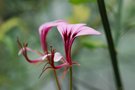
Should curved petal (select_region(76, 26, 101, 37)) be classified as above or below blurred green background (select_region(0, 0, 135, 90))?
below

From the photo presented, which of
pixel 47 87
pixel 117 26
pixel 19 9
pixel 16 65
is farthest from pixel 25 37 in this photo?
pixel 117 26

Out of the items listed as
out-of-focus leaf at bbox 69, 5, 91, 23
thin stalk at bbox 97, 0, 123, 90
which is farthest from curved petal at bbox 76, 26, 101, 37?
out-of-focus leaf at bbox 69, 5, 91, 23

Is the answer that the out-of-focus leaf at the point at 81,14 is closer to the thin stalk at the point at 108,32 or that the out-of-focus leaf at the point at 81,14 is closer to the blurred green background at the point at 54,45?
the blurred green background at the point at 54,45

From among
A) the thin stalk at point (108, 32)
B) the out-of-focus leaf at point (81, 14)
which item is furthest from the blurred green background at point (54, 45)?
the thin stalk at point (108, 32)

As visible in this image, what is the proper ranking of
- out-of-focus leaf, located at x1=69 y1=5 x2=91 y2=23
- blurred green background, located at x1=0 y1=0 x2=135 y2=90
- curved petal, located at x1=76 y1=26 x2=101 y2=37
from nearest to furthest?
1. curved petal, located at x1=76 y1=26 x2=101 y2=37
2. out-of-focus leaf, located at x1=69 y1=5 x2=91 y2=23
3. blurred green background, located at x1=0 y1=0 x2=135 y2=90

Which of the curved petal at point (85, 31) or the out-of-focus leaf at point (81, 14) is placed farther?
the out-of-focus leaf at point (81, 14)

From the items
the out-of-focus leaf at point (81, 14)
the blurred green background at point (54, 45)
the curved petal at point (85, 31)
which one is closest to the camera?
the curved petal at point (85, 31)

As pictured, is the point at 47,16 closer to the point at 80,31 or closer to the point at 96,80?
the point at 96,80

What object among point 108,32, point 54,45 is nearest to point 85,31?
point 108,32

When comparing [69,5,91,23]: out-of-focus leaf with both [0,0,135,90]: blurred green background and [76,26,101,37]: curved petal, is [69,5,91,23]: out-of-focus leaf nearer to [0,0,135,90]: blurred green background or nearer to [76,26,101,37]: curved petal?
[0,0,135,90]: blurred green background

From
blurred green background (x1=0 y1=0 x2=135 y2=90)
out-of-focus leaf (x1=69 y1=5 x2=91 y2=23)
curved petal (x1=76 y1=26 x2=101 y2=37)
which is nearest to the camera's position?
curved petal (x1=76 y1=26 x2=101 y2=37)

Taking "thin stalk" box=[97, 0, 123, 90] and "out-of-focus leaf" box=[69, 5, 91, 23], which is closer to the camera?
"thin stalk" box=[97, 0, 123, 90]

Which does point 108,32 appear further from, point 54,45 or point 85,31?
point 54,45
